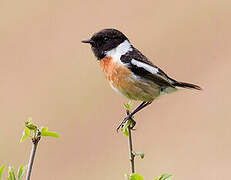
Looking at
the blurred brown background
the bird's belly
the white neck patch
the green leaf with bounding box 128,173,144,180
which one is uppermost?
the blurred brown background

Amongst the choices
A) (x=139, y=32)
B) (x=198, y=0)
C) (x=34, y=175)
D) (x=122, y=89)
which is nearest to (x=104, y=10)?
(x=139, y=32)

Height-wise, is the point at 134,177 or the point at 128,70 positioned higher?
the point at 128,70

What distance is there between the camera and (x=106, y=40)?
4211 mm

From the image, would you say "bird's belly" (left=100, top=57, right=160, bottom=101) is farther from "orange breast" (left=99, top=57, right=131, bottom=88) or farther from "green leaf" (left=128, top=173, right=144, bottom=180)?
"green leaf" (left=128, top=173, right=144, bottom=180)

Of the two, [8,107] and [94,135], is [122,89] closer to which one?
[94,135]

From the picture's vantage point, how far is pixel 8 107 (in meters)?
12.1

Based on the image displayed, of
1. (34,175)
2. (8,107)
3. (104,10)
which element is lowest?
(34,175)

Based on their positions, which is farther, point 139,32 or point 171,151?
point 139,32

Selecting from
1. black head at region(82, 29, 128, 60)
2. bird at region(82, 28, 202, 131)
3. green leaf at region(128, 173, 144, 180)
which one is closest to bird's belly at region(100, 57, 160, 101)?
bird at region(82, 28, 202, 131)

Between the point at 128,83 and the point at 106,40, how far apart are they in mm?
362

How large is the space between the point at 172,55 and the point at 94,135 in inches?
132

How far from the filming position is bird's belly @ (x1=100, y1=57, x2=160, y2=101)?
164 inches

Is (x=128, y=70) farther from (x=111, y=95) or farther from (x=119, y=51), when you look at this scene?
(x=111, y=95)

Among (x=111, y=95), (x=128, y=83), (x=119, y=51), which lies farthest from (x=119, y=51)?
(x=111, y=95)
